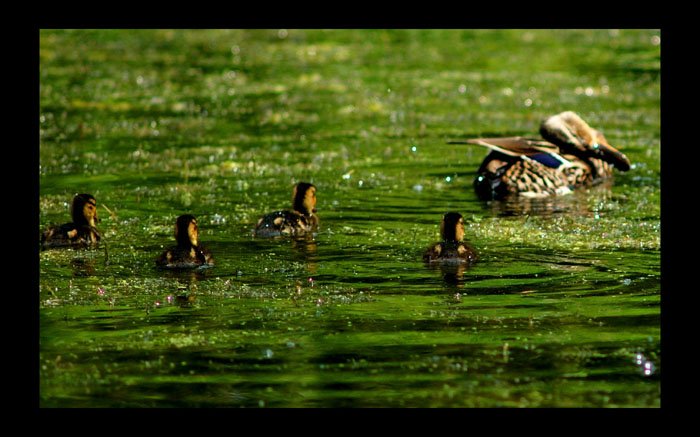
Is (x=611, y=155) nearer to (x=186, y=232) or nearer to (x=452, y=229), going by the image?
(x=452, y=229)

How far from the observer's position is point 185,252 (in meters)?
7.90

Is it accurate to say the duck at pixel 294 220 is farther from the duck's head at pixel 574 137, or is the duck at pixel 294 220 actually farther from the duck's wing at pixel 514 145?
the duck's head at pixel 574 137

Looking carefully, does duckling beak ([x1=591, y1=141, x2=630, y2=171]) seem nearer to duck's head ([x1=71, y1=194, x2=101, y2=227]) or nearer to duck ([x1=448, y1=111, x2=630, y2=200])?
duck ([x1=448, y1=111, x2=630, y2=200])

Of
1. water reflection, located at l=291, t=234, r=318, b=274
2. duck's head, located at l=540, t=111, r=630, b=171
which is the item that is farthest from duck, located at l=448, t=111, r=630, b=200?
water reflection, located at l=291, t=234, r=318, b=274

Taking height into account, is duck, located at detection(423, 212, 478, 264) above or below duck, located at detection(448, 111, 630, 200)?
below

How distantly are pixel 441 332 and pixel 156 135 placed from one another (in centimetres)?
824

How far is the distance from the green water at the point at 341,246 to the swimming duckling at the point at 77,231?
0.17 metres

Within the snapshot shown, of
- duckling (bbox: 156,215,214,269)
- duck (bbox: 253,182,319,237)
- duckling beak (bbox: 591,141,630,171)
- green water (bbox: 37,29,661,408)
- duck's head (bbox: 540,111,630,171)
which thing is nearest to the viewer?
green water (bbox: 37,29,661,408)

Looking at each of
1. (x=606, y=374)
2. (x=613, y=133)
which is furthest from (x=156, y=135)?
(x=606, y=374)

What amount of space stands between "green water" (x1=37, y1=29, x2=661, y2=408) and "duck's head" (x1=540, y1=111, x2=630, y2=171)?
40 centimetres

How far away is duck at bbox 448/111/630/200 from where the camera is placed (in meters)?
11.2

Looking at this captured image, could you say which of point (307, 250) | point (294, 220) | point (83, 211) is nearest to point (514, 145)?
point (294, 220)

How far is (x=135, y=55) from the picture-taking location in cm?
2080

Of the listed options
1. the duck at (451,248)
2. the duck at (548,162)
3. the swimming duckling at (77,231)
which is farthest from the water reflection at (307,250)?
the duck at (548,162)
